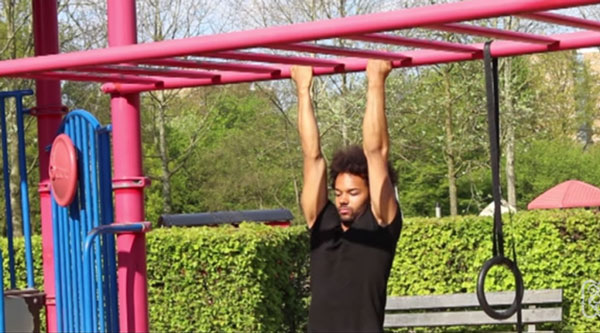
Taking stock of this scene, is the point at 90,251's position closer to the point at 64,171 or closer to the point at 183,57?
the point at 64,171

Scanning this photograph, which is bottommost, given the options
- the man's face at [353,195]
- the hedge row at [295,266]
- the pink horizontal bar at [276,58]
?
the hedge row at [295,266]

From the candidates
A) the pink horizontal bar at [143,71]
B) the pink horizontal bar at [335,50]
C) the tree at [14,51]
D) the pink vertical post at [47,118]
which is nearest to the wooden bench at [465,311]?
the pink vertical post at [47,118]

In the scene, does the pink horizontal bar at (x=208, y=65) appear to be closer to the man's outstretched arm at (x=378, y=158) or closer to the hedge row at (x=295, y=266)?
the man's outstretched arm at (x=378, y=158)

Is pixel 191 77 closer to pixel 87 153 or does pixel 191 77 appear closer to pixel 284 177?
pixel 87 153

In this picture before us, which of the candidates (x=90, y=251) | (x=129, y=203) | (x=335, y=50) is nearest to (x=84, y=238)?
(x=90, y=251)

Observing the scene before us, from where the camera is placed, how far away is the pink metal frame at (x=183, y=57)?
3.65m

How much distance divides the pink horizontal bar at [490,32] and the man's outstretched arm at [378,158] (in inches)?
13.8

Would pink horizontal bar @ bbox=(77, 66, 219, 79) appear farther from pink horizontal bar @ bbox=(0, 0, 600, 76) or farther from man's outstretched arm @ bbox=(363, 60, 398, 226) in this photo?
man's outstretched arm @ bbox=(363, 60, 398, 226)

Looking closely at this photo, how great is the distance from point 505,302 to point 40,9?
18.7 feet

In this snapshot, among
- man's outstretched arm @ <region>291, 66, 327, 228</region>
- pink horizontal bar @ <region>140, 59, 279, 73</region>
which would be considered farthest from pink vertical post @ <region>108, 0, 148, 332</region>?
man's outstretched arm @ <region>291, 66, 327, 228</region>

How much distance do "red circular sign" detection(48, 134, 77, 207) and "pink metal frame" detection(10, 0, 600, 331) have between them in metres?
0.20

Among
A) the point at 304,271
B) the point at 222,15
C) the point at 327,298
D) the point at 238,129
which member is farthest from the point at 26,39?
the point at 327,298

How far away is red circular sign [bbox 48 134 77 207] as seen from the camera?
516 centimetres

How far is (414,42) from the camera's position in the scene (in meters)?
4.17
